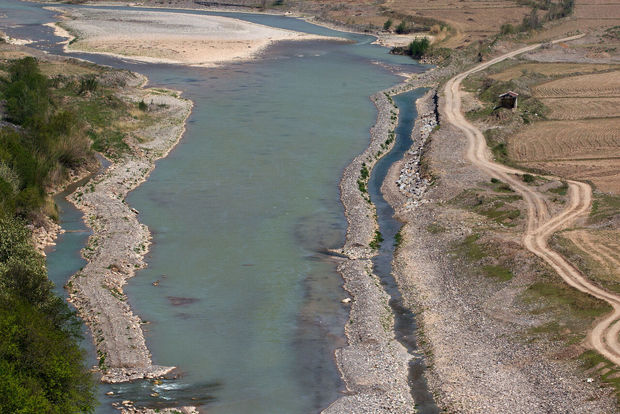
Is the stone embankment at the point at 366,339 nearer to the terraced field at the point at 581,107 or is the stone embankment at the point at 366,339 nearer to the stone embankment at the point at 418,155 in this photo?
the stone embankment at the point at 418,155

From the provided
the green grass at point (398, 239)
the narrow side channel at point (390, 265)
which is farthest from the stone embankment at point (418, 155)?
the green grass at point (398, 239)

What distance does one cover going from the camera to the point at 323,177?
234ft

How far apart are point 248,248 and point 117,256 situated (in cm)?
883

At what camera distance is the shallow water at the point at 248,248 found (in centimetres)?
3953

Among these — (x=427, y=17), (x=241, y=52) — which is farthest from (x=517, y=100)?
(x=427, y=17)

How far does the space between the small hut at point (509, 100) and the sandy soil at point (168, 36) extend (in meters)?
48.1

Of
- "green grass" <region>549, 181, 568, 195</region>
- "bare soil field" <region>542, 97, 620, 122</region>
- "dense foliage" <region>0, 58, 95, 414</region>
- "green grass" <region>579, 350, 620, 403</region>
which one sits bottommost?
"green grass" <region>579, 350, 620, 403</region>

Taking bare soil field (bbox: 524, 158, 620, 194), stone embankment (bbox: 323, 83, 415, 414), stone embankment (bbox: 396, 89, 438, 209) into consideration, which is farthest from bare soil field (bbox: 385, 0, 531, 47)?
stone embankment (bbox: 323, 83, 415, 414)

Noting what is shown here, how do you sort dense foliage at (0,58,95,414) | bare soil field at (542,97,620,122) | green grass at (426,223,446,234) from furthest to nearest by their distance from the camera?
bare soil field at (542,97,620,122)
green grass at (426,223,446,234)
dense foliage at (0,58,95,414)

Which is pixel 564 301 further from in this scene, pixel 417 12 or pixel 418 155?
pixel 417 12

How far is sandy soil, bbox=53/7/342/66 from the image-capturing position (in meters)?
125

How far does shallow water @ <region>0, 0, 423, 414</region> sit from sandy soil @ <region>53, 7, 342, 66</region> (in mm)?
22453

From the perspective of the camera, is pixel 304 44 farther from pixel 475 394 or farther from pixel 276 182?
pixel 475 394

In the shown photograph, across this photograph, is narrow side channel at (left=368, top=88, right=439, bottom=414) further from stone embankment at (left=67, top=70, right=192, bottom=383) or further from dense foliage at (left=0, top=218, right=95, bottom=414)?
dense foliage at (left=0, top=218, right=95, bottom=414)
